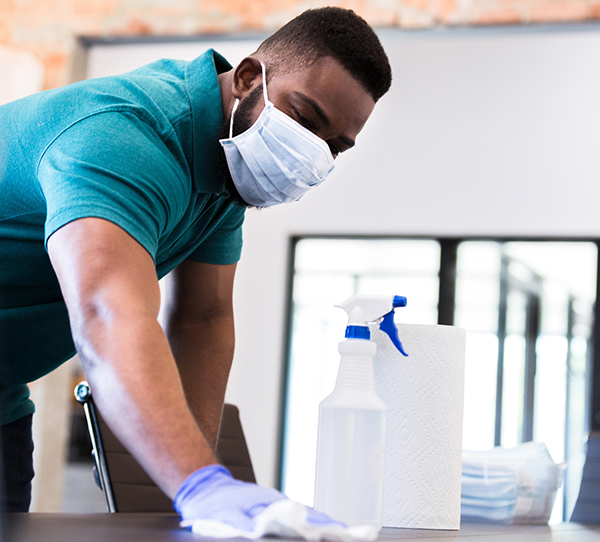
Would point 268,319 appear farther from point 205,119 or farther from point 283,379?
point 205,119

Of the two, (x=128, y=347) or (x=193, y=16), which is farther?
(x=193, y=16)

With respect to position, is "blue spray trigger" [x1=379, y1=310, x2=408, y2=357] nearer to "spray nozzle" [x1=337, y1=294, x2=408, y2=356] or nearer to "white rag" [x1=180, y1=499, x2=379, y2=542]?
"spray nozzle" [x1=337, y1=294, x2=408, y2=356]

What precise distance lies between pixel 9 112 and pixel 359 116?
17.4 inches

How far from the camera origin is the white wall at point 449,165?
12.7 feet

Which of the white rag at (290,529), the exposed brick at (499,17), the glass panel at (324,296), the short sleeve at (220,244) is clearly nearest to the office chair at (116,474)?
the short sleeve at (220,244)

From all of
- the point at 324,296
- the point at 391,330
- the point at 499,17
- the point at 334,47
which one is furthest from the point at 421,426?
the point at 324,296

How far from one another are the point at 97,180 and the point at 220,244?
526 millimetres

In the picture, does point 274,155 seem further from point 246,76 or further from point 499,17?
point 499,17

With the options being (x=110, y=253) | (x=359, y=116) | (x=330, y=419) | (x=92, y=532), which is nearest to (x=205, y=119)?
(x=359, y=116)

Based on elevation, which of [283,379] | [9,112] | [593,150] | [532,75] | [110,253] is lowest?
[283,379]

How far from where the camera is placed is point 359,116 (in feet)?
3.17

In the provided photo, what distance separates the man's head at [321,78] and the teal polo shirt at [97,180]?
5cm

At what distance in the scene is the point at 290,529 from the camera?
46 cm

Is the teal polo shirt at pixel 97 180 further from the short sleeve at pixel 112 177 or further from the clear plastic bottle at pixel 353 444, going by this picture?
the clear plastic bottle at pixel 353 444
